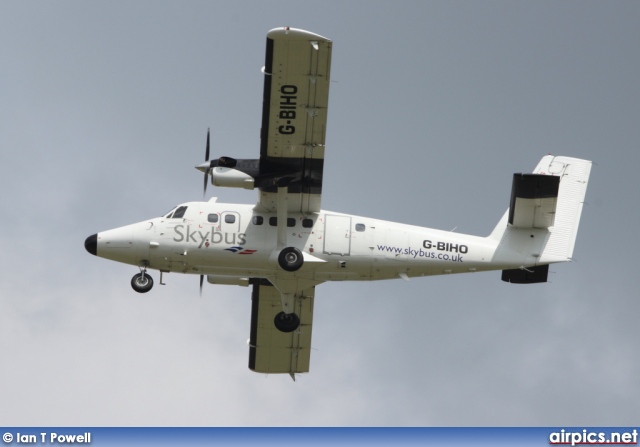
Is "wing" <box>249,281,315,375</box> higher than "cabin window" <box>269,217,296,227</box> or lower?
lower

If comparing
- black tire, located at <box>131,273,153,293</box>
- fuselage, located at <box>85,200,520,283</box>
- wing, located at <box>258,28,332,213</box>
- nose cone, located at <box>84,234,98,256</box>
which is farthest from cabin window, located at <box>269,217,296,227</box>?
nose cone, located at <box>84,234,98,256</box>

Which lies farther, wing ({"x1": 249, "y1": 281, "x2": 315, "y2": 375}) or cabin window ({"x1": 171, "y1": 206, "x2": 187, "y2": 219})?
wing ({"x1": 249, "y1": 281, "x2": 315, "y2": 375})

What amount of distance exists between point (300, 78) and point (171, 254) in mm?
5547

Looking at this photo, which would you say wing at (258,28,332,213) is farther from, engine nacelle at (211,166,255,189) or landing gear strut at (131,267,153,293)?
landing gear strut at (131,267,153,293)

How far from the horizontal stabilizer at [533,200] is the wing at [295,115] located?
4.74 metres

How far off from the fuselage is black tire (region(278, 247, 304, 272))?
306 millimetres

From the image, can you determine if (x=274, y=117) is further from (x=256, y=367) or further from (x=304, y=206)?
(x=256, y=367)

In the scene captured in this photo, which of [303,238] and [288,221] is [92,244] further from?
[303,238]

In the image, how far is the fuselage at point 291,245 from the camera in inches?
1146

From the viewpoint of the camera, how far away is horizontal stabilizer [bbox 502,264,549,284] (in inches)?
1180

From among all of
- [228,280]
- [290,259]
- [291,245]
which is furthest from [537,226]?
[228,280]

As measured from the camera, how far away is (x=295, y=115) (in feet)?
90.7

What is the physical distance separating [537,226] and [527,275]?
1.31 meters

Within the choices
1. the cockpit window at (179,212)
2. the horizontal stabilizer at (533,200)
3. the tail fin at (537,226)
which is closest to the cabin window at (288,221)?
the cockpit window at (179,212)
